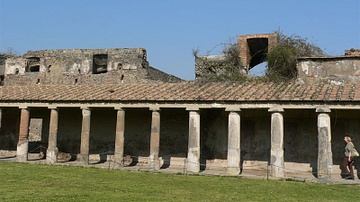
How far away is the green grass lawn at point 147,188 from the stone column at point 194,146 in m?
1.44

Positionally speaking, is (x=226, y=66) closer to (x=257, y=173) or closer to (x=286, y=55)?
(x=286, y=55)

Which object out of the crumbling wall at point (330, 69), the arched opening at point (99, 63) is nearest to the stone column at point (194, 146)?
the crumbling wall at point (330, 69)

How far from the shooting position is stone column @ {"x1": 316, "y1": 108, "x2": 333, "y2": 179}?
12656 mm

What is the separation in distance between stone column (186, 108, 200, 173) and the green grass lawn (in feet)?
4.73

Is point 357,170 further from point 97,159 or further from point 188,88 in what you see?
point 97,159

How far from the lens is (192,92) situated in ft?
50.6

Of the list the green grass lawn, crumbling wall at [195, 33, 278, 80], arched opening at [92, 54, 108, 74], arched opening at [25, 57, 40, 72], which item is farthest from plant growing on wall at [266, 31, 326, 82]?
arched opening at [25, 57, 40, 72]

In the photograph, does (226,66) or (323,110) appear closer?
(323,110)

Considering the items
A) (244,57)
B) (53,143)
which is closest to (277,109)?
(244,57)

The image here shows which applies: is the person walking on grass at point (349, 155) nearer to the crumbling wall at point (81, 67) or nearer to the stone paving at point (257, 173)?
the stone paving at point (257, 173)

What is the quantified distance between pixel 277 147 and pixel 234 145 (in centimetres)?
145

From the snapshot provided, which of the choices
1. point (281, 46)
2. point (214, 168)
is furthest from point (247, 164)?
point (281, 46)

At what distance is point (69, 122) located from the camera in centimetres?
1923

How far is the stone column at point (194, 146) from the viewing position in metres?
14.3
